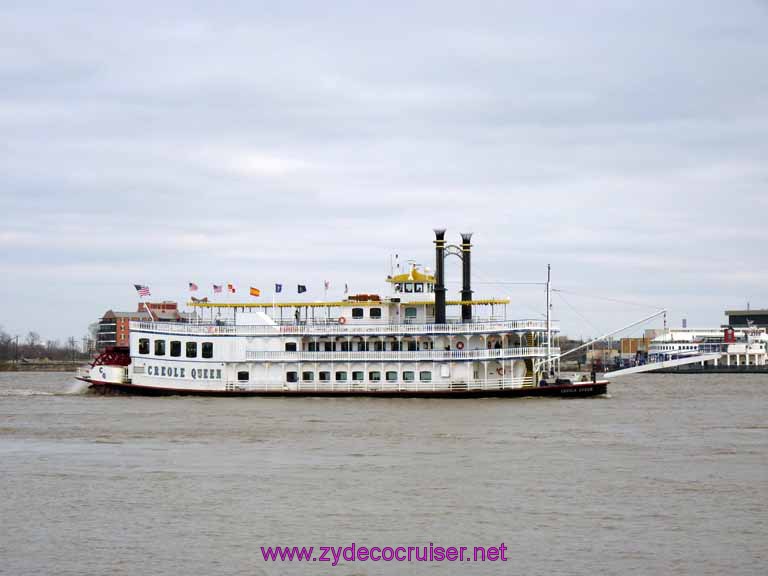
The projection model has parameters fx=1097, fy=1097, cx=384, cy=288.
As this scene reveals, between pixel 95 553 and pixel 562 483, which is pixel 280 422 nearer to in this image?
pixel 562 483

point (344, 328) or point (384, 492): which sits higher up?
point (344, 328)

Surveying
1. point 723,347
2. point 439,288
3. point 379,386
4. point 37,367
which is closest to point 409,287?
point 439,288

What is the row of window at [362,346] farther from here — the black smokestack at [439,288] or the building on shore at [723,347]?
the building on shore at [723,347]

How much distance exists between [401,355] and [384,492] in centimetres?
3157

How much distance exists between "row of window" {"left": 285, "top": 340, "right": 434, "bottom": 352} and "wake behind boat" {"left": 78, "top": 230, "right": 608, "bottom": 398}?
0.19 ft

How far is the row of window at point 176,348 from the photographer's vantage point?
212ft

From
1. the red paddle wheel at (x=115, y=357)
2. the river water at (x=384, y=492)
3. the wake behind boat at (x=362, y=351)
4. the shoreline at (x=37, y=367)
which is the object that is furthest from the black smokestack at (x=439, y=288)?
the shoreline at (x=37, y=367)

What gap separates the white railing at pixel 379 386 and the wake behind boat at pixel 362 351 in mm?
57

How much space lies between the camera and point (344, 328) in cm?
6253

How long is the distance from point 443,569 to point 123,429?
2763cm

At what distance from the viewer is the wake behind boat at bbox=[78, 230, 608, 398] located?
202ft

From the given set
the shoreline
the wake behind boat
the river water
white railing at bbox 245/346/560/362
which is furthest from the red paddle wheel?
the shoreline

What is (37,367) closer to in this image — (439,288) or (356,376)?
(356,376)

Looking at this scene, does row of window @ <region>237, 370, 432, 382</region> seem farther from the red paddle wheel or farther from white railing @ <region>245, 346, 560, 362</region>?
the red paddle wheel
